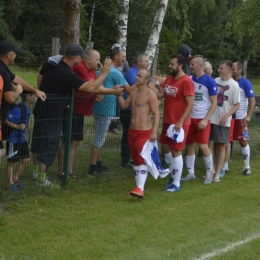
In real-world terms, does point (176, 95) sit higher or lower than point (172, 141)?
higher

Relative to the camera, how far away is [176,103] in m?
7.76

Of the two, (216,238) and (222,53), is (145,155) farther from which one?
(222,53)

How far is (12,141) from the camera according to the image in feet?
22.1

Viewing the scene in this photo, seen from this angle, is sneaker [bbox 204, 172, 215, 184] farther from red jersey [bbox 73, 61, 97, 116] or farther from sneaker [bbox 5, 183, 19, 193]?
sneaker [bbox 5, 183, 19, 193]

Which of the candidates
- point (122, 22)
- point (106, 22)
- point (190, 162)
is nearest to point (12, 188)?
point (190, 162)

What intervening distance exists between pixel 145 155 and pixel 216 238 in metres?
1.78

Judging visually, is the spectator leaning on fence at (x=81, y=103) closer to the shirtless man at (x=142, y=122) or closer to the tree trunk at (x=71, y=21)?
the shirtless man at (x=142, y=122)


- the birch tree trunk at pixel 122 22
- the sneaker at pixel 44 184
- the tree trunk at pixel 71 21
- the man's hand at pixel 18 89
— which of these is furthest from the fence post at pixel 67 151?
the birch tree trunk at pixel 122 22

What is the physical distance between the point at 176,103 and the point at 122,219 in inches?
86.2

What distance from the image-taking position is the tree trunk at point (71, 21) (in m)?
10.6

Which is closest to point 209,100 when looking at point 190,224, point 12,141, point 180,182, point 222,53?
point 180,182

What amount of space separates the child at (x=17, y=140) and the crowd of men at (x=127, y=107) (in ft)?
0.04

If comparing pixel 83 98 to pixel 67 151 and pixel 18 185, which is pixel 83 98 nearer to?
pixel 67 151

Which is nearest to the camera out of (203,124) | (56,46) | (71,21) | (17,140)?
(17,140)
